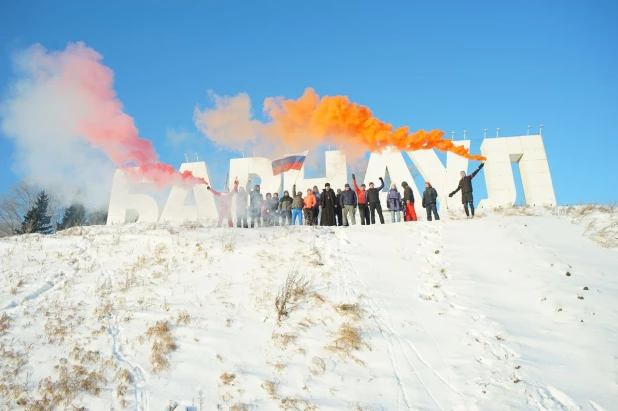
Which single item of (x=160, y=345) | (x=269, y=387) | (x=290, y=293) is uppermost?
(x=290, y=293)

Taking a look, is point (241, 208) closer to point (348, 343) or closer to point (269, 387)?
point (348, 343)

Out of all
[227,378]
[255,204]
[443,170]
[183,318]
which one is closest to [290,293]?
[183,318]

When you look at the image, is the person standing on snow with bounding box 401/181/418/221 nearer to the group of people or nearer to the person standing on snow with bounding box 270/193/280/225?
the group of people

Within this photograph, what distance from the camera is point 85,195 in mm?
40250

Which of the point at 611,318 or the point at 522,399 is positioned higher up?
the point at 611,318

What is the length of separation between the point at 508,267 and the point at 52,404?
29.5 ft

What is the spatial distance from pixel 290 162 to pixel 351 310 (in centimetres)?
1334

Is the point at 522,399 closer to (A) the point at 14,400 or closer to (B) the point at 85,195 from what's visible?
(A) the point at 14,400

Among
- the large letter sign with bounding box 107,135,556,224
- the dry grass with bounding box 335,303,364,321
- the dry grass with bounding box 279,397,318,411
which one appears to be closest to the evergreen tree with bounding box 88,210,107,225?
the large letter sign with bounding box 107,135,556,224

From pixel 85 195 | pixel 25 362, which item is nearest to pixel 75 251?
pixel 25 362

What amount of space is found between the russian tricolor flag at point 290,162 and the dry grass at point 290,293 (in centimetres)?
1155

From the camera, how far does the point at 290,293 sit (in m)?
7.98

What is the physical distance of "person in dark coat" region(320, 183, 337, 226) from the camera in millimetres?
15844

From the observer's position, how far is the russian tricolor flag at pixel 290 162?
20062mm
